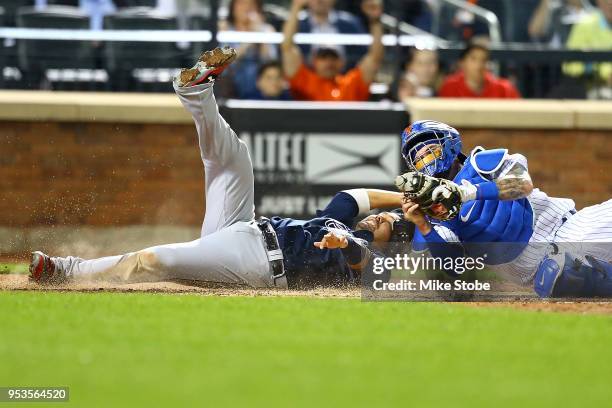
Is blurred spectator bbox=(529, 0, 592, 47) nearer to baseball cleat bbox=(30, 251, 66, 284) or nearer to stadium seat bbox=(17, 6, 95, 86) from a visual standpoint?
stadium seat bbox=(17, 6, 95, 86)

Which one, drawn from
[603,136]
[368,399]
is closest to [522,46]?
[603,136]

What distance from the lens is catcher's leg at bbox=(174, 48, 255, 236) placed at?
7.96 metres

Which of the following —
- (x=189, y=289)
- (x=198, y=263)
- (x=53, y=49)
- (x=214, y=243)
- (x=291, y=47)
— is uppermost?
(x=291, y=47)

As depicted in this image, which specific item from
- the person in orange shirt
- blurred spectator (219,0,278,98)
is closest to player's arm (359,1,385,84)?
the person in orange shirt

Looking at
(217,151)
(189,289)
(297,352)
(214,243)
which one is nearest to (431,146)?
(217,151)

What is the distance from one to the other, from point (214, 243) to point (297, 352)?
2.29m

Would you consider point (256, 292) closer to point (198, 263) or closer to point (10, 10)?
point (198, 263)

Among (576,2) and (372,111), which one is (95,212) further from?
(576,2)

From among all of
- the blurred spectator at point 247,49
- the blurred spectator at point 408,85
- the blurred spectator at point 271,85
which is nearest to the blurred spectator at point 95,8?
the blurred spectator at point 247,49

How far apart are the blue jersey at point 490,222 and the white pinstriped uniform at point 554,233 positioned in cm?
6

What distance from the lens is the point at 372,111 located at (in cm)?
1192

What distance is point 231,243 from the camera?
798 cm

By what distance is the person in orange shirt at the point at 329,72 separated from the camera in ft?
39.6

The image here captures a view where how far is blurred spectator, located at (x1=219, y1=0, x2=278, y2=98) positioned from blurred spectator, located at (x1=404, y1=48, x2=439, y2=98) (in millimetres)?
1422
